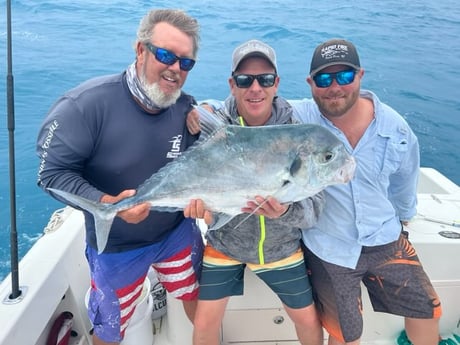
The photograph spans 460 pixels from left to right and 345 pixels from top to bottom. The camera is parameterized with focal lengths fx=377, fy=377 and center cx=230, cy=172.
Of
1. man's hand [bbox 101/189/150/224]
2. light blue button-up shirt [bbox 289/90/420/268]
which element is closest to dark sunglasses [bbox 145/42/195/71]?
man's hand [bbox 101/189/150/224]

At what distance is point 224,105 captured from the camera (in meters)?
2.28

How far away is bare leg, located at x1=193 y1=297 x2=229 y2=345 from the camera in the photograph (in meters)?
2.35

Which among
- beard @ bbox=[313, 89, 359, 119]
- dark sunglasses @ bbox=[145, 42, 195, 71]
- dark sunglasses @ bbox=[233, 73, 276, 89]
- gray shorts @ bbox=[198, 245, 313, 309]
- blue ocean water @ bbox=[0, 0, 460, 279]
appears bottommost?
blue ocean water @ bbox=[0, 0, 460, 279]

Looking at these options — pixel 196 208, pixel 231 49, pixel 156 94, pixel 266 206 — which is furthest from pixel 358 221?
pixel 231 49

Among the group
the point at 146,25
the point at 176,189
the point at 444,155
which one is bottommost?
the point at 444,155

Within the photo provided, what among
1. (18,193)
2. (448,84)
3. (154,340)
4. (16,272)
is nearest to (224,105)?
(16,272)

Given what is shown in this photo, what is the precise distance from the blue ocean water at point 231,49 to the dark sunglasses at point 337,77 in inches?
196

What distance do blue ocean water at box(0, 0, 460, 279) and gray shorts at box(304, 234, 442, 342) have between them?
4.60m

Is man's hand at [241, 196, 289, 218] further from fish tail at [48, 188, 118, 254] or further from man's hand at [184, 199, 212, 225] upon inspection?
fish tail at [48, 188, 118, 254]

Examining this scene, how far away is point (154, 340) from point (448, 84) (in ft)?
42.3

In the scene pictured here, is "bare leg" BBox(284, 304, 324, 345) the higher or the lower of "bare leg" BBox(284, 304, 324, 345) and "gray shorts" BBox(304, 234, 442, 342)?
the lower

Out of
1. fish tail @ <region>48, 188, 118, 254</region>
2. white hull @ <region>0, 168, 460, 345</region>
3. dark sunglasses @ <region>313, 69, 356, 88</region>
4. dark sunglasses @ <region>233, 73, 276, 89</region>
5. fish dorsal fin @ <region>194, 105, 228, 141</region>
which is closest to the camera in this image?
fish tail @ <region>48, 188, 118, 254</region>

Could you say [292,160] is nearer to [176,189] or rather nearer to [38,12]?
[176,189]

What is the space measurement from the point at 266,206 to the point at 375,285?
1127mm
